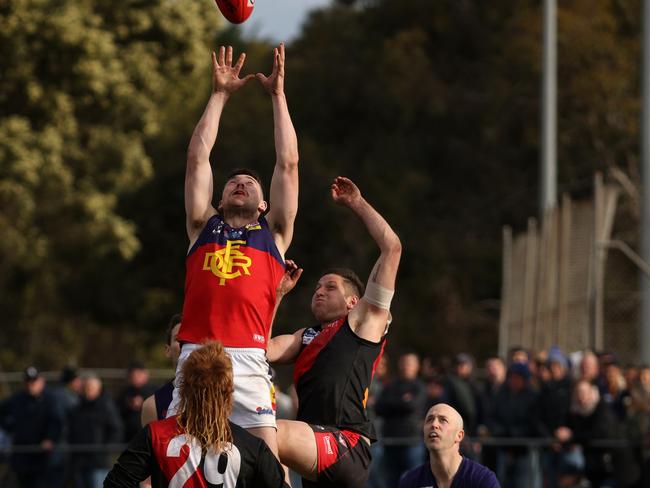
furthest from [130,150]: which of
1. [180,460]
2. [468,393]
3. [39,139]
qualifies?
[180,460]

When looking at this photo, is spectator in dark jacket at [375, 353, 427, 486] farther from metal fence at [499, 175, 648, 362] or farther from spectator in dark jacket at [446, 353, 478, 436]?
metal fence at [499, 175, 648, 362]

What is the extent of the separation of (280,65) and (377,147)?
36.2 metres

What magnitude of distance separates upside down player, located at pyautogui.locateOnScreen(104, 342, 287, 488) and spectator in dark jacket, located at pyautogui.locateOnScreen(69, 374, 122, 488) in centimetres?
1042

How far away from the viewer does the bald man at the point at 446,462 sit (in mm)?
9969

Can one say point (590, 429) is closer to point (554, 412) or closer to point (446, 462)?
point (554, 412)

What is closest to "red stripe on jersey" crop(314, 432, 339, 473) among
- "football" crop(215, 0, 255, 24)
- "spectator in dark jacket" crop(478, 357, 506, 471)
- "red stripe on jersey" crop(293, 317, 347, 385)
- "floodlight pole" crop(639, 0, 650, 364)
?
"red stripe on jersey" crop(293, 317, 347, 385)

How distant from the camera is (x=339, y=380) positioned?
29.4 feet

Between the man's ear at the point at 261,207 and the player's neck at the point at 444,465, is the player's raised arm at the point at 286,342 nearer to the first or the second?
the man's ear at the point at 261,207

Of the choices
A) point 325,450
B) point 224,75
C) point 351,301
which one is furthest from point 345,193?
point 325,450

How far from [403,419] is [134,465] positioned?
1009 cm

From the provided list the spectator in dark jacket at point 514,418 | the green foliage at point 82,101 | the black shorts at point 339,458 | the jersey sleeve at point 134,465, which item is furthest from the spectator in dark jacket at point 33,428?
the jersey sleeve at point 134,465

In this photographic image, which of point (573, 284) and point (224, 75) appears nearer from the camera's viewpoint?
point (224, 75)

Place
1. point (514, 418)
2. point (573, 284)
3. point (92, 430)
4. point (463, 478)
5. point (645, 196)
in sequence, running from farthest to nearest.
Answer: point (573, 284) → point (645, 196) → point (92, 430) → point (514, 418) → point (463, 478)

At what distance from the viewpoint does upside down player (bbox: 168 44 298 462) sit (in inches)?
334
